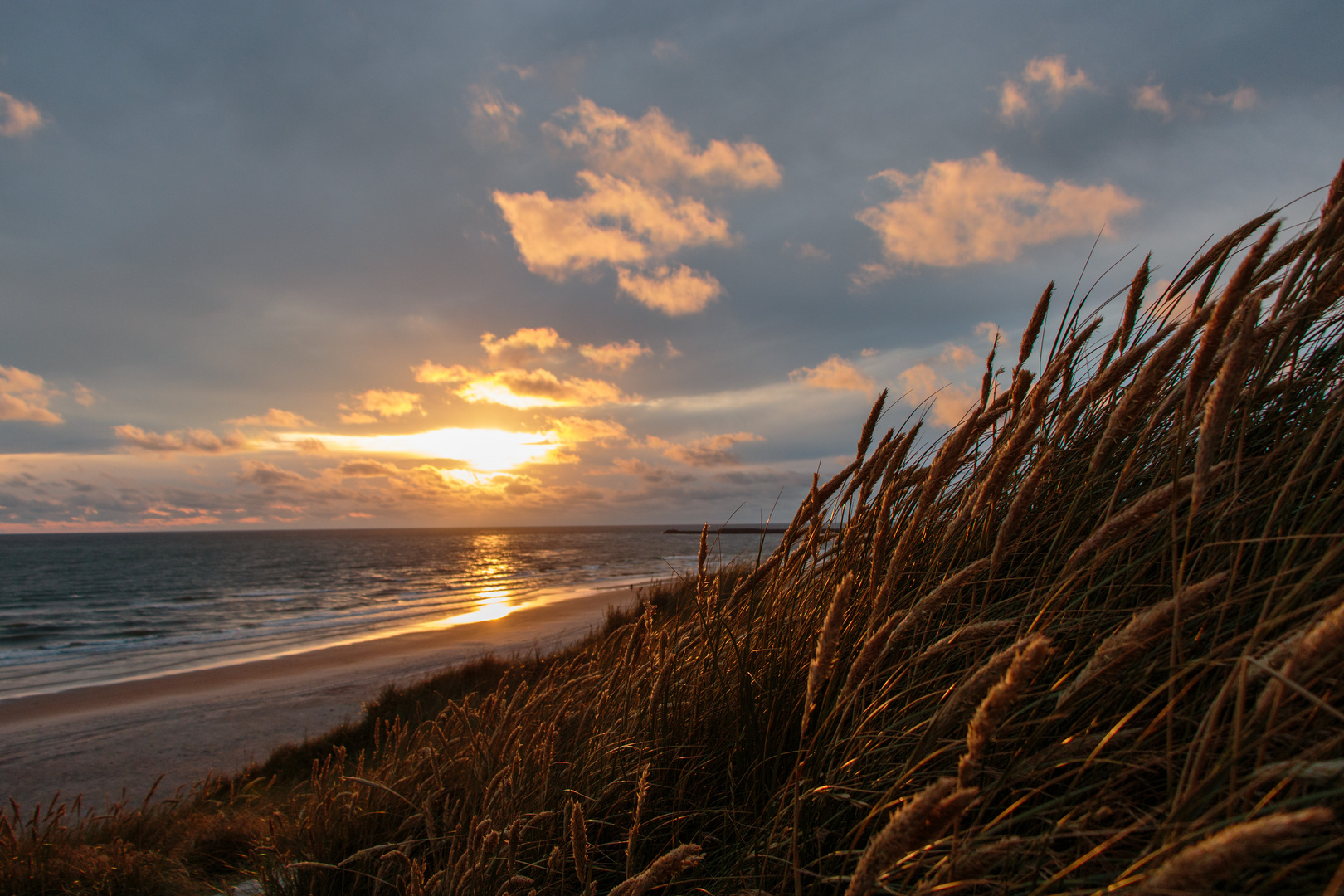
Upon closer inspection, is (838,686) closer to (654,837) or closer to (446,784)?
(654,837)

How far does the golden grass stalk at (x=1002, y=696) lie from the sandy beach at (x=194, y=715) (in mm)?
10306

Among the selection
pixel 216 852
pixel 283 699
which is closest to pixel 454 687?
pixel 283 699

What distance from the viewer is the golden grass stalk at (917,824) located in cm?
85

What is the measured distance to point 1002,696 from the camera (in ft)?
2.81

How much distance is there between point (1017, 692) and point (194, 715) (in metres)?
16.8

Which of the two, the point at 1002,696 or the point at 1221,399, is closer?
the point at 1002,696

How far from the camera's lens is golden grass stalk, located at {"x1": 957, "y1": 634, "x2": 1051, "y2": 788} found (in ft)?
2.74

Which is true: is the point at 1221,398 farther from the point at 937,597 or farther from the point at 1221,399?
the point at 937,597

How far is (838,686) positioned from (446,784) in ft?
7.81

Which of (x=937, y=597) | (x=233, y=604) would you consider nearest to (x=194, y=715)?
(x=937, y=597)

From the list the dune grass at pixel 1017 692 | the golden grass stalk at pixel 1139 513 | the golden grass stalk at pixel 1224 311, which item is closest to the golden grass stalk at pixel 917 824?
the dune grass at pixel 1017 692

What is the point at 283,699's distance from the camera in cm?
1377

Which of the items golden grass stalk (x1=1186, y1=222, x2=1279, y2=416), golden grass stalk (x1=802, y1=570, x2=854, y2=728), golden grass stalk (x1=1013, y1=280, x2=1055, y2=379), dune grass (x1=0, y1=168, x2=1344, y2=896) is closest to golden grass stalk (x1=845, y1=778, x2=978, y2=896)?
dune grass (x1=0, y1=168, x2=1344, y2=896)

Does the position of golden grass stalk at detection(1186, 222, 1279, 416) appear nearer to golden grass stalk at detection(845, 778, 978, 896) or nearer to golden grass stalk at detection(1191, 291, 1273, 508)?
golden grass stalk at detection(1191, 291, 1273, 508)
